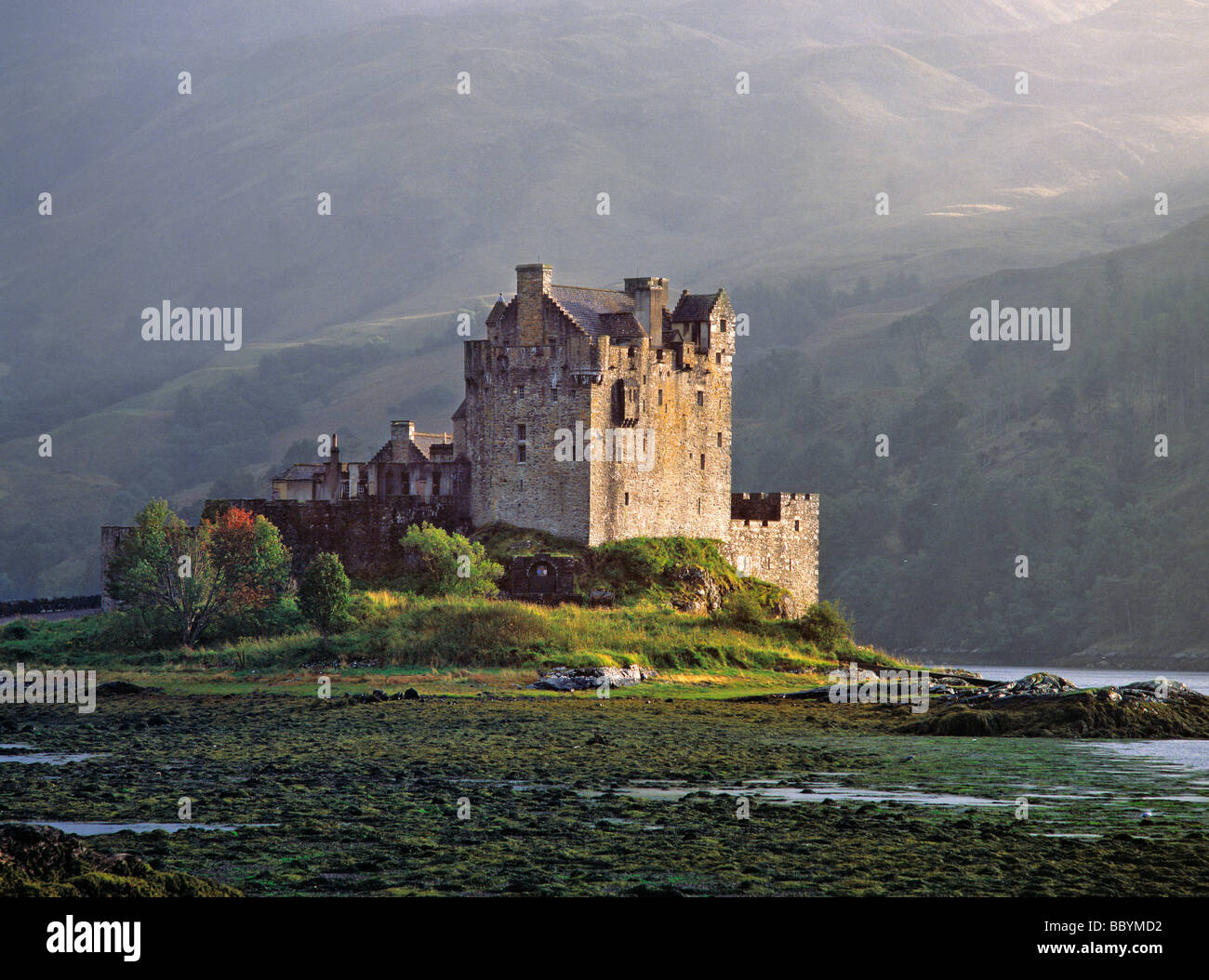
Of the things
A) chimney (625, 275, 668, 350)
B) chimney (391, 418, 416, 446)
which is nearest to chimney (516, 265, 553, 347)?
chimney (625, 275, 668, 350)

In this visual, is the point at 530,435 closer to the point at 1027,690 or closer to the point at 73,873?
the point at 1027,690

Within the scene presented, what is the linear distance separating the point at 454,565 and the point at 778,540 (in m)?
22.4

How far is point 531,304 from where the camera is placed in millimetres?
75062

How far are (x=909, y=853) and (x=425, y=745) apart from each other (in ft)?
60.5

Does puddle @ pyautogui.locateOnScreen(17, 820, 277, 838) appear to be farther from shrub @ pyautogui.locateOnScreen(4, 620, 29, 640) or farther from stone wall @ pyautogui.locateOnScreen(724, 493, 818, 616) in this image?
stone wall @ pyautogui.locateOnScreen(724, 493, 818, 616)

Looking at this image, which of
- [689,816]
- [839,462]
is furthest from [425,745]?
[839,462]

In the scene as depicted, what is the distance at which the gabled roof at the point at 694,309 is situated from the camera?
81.4 metres

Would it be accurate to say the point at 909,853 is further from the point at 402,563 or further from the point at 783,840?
the point at 402,563

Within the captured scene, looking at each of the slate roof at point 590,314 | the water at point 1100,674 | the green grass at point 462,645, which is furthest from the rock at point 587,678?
the water at point 1100,674

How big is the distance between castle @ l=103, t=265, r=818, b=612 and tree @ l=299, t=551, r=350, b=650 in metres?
10.9

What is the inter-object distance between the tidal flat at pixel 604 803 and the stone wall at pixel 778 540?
33.0 metres

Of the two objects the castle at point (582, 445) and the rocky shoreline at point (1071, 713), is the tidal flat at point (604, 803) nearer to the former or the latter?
the rocky shoreline at point (1071, 713)

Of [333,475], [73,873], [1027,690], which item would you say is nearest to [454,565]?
[1027,690]

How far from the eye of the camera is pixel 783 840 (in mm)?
27250
